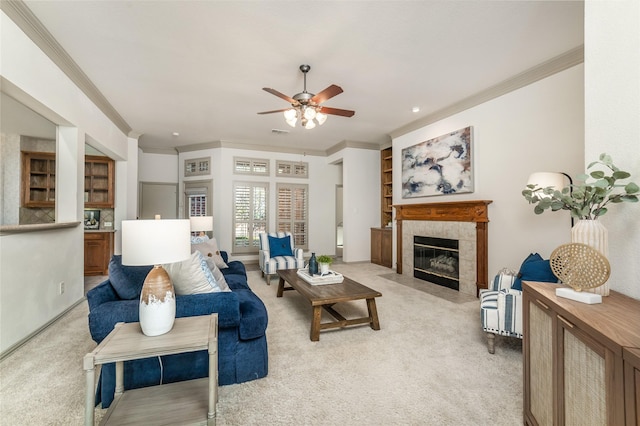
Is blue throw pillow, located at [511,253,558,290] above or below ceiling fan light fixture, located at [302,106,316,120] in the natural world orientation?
below

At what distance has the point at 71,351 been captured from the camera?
2.38m

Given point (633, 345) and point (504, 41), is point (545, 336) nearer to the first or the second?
point (633, 345)

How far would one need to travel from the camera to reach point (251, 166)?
681 cm

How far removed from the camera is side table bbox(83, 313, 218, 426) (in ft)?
4.19

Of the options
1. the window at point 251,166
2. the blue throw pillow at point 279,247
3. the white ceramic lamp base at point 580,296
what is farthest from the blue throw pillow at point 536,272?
the window at point 251,166

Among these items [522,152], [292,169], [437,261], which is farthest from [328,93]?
[292,169]

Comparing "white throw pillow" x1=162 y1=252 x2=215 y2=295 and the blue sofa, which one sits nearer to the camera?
the blue sofa

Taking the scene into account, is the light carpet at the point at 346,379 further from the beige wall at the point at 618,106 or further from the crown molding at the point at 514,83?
the crown molding at the point at 514,83

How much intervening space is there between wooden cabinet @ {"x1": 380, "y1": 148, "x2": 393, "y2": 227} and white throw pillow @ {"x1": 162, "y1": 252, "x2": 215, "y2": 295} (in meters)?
5.32

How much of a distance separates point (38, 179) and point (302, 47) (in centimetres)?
388

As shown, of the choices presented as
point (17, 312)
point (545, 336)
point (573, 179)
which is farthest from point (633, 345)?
point (17, 312)

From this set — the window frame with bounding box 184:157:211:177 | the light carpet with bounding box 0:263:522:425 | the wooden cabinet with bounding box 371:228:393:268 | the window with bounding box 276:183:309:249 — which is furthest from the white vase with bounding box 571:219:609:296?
the window frame with bounding box 184:157:211:177

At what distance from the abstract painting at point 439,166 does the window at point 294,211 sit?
9.09ft

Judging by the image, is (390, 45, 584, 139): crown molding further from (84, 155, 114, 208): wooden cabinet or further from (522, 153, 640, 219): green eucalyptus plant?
(84, 155, 114, 208): wooden cabinet
